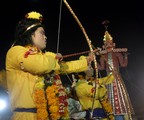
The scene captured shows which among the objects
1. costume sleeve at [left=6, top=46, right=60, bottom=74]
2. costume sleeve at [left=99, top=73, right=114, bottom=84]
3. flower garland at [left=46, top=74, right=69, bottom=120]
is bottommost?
flower garland at [left=46, top=74, right=69, bottom=120]

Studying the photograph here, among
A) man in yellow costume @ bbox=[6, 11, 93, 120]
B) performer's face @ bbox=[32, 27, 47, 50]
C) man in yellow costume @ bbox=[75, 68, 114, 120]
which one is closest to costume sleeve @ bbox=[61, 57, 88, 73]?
man in yellow costume @ bbox=[6, 11, 93, 120]

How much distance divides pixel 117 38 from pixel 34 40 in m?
9.81

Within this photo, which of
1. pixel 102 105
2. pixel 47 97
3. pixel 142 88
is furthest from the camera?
pixel 142 88

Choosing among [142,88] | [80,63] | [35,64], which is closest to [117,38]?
[142,88]

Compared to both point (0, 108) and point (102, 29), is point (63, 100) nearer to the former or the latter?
point (0, 108)

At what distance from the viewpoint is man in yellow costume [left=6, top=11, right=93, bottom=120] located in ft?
9.58

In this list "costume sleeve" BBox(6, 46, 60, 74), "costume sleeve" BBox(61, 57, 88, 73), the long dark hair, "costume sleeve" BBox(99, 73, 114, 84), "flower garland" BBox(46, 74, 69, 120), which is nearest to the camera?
"costume sleeve" BBox(6, 46, 60, 74)

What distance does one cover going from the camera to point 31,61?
9.42ft

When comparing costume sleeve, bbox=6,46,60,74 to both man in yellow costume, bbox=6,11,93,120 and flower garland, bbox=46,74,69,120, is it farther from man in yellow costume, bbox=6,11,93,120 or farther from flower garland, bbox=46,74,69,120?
flower garland, bbox=46,74,69,120

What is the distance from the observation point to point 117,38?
12750mm

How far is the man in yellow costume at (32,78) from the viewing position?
2.92m

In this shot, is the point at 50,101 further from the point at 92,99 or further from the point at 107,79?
the point at 107,79

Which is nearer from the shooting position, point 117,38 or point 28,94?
point 28,94

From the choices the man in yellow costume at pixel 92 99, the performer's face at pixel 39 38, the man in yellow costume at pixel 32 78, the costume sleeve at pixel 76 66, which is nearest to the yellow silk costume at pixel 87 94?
the man in yellow costume at pixel 92 99
